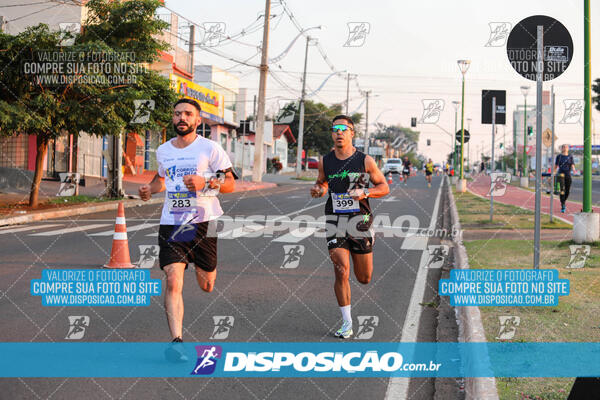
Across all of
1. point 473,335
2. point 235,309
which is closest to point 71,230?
point 235,309

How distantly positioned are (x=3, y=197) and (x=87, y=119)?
18.2 feet

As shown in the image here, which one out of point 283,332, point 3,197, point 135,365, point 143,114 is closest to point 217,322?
point 283,332

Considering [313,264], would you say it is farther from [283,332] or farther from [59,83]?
[59,83]

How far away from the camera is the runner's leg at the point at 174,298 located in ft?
A: 16.5

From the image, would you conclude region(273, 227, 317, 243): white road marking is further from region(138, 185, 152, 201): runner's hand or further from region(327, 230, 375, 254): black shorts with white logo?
region(138, 185, 152, 201): runner's hand

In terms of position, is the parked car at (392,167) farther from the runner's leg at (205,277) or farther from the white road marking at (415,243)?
the runner's leg at (205,277)

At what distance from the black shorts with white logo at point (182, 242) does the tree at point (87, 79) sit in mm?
12146

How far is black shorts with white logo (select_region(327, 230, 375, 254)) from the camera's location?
18.4ft

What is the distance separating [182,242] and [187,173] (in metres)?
0.54

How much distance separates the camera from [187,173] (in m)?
4.98

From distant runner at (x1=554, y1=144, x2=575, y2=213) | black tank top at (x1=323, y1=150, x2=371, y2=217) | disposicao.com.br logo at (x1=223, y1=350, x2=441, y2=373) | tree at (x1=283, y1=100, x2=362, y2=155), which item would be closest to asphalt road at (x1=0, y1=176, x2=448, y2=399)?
disposicao.com.br logo at (x1=223, y1=350, x2=441, y2=373)

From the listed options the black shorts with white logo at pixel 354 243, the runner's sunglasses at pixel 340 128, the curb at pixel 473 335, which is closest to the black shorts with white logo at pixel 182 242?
the black shorts with white logo at pixel 354 243

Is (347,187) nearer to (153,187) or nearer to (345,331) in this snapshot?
(345,331)

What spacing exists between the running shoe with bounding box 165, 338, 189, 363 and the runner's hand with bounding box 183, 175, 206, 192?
3.79ft
